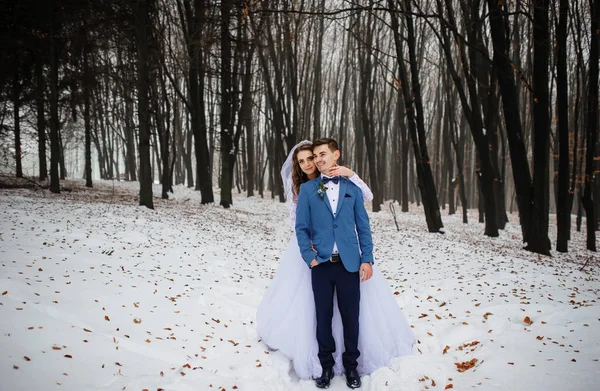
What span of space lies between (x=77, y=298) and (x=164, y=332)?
120cm

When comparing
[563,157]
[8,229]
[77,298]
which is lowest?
[77,298]

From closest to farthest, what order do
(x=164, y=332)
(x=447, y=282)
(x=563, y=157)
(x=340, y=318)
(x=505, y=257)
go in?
(x=340, y=318) < (x=164, y=332) < (x=447, y=282) < (x=505, y=257) < (x=563, y=157)

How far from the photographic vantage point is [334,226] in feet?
10.6

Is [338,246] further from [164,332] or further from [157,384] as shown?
[164,332]

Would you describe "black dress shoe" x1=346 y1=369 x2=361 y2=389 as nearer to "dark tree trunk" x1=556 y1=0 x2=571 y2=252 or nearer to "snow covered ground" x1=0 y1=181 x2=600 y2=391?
"snow covered ground" x1=0 y1=181 x2=600 y2=391

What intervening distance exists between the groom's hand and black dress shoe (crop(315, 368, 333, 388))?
3.15 ft

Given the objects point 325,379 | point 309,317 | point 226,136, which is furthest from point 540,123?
point 226,136

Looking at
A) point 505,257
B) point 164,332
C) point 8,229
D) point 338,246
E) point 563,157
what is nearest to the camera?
point 338,246

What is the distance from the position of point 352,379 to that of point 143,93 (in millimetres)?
11270

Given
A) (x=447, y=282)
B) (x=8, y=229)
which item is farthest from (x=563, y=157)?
(x=8, y=229)

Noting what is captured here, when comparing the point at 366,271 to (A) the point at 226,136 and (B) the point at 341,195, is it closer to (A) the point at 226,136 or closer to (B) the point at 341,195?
(B) the point at 341,195

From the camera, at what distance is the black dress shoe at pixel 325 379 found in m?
3.28

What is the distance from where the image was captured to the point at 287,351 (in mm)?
3670

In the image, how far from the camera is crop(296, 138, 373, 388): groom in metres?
3.21
